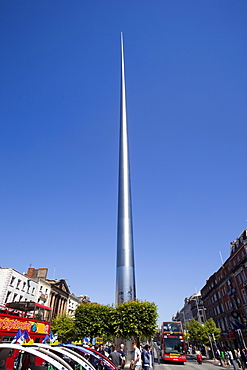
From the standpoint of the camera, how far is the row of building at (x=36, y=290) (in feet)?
143

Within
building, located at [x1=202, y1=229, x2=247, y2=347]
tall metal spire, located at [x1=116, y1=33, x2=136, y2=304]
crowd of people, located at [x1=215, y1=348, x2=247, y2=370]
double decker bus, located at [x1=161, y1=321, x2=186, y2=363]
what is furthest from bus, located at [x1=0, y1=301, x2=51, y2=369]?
building, located at [x1=202, y1=229, x2=247, y2=347]

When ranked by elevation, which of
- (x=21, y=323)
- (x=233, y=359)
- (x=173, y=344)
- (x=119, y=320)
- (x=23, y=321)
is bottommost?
(x=233, y=359)

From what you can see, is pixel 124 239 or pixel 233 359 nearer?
pixel 233 359

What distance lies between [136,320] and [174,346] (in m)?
9.12

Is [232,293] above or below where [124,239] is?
below

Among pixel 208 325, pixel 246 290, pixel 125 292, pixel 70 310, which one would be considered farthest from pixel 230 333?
pixel 70 310

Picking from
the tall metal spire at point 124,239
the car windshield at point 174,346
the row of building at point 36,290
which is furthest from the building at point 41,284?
the car windshield at point 174,346

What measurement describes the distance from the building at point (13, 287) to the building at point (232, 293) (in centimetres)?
3910

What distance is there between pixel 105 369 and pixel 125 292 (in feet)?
90.0

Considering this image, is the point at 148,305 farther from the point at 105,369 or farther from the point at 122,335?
the point at 105,369

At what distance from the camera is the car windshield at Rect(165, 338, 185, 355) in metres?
32.9

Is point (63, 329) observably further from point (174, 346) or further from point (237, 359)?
point (237, 359)

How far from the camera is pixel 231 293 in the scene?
5688cm

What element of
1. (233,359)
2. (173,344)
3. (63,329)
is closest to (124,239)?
(173,344)
